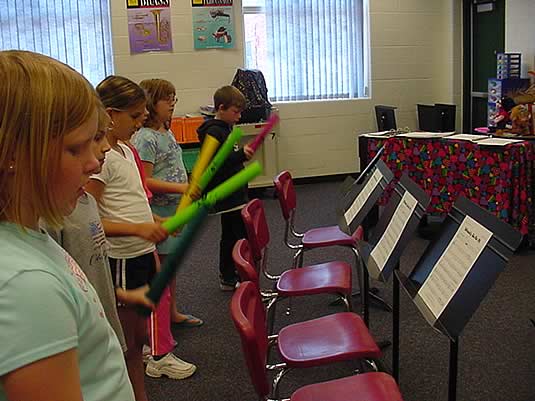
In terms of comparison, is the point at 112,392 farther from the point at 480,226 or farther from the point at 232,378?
the point at 232,378

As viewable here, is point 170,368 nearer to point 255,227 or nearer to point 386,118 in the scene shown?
point 255,227

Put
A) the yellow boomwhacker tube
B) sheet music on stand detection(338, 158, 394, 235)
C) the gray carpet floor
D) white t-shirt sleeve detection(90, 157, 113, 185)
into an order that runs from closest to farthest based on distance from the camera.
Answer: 1. the yellow boomwhacker tube
2. white t-shirt sleeve detection(90, 157, 113, 185)
3. the gray carpet floor
4. sheet music on stand detection(338, 158, 394, 235)

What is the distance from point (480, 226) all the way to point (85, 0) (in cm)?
534

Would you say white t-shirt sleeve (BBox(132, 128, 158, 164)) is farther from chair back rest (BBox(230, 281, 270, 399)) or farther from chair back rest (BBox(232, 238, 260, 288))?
chair back rest (BBox(230, 281, 270, 399))

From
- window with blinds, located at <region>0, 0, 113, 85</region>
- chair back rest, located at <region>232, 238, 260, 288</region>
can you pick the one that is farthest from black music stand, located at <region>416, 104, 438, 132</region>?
chair back rest, located at <region>232, 238, 260, 288</region>

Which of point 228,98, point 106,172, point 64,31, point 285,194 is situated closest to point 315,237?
point 285,194

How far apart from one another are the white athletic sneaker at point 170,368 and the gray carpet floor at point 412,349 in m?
0.03

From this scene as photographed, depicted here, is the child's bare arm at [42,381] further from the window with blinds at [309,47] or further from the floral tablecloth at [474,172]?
the window with blinds at [309,47]

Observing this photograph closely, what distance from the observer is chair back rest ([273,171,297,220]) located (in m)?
3.31

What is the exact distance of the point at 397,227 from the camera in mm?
2094

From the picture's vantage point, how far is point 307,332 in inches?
83.0

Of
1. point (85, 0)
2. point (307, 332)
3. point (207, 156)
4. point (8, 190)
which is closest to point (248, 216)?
point (307, 332)

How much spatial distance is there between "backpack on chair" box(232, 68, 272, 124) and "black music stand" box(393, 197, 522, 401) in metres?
4.51

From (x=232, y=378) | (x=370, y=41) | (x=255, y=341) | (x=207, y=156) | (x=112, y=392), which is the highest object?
(x=370, y=41)
